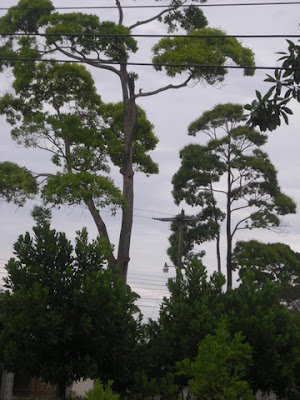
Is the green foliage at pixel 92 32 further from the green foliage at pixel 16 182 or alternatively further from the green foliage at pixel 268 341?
the green foliage at pixel 268 341

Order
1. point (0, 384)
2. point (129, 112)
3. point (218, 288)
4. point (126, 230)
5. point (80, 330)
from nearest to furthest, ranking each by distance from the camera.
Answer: point (80, 330) < point (218, 288) < point (126, 230) < point (129, 112) < point (0, 384)

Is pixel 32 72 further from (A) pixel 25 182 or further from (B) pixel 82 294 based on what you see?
(B) pixel 82 294

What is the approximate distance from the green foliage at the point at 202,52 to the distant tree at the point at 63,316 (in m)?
9.03

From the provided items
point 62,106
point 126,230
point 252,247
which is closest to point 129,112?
point 62,106

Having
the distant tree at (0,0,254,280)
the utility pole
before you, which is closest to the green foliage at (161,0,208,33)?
the distant tree at (0,0,254,280)

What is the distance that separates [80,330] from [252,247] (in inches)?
882

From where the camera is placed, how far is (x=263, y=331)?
14.2 m

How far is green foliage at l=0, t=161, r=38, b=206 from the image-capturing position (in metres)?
22.2

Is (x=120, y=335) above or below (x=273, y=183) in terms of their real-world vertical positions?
below

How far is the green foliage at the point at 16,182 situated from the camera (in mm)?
22156

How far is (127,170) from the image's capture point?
73.8 ft

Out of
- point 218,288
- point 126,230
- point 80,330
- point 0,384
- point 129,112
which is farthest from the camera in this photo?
point 0,384

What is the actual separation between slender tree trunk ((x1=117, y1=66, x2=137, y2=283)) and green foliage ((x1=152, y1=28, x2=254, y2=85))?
161 cm

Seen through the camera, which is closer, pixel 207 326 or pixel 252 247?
pixel 207 326
